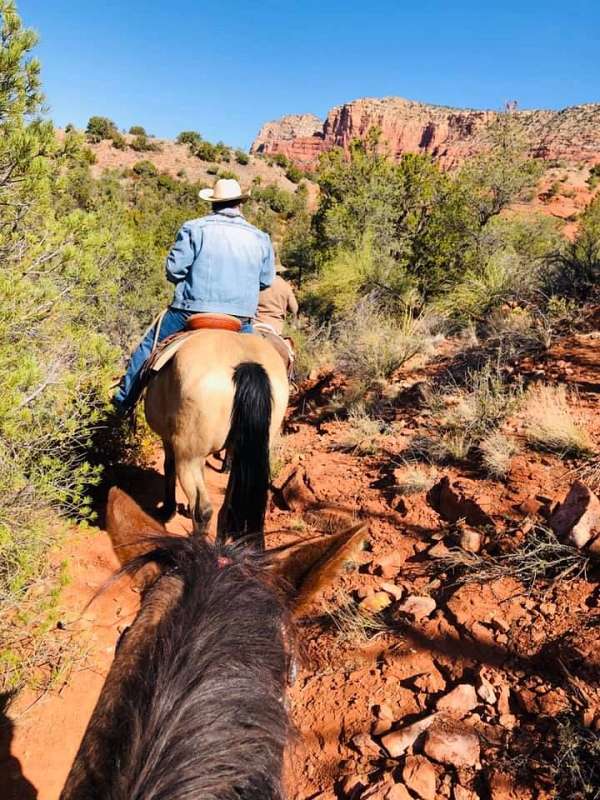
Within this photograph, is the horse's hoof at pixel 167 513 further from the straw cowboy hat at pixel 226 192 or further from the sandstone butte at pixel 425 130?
the sandstone butte at pixel 425 130

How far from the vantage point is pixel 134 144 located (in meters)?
40.8

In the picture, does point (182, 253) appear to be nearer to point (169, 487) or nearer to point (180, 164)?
point (169, 487)

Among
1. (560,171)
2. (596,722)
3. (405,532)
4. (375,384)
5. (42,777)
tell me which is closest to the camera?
(596,722)

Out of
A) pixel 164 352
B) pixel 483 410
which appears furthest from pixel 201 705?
pixel 483 410

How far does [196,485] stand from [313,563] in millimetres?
2307

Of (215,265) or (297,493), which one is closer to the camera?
(215,265)

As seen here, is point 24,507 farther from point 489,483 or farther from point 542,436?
point 542,436

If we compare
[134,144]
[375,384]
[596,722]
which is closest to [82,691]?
[596,722]

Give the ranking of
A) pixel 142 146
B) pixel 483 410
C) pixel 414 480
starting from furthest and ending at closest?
1. pixel 142 146
2. pixel 483 410
3. pixel 414 480

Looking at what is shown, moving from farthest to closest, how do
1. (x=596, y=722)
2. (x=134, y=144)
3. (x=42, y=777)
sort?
(x=134, y=144), (x=42, y=777), (x=596, y=722)

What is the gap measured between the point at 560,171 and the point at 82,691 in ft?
194

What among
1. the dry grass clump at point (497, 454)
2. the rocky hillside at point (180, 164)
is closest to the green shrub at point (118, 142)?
the rocky hillside at point (180, 164)

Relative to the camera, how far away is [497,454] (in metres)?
4.06

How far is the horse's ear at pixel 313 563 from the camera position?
1.42 m
